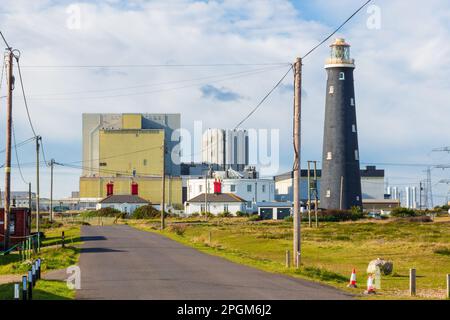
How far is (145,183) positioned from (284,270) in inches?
4717

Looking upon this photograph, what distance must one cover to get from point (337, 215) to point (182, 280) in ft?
240

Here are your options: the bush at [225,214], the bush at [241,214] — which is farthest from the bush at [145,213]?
the bush at [241,214]

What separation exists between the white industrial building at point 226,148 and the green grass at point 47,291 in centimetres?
13822

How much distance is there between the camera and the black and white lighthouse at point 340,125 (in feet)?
309

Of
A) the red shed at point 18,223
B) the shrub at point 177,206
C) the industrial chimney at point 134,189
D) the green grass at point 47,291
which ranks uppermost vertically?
the industrial chimney at point 134,189

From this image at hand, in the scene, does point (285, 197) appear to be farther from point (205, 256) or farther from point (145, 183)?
point (205, 256)

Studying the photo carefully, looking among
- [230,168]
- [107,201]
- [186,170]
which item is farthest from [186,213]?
[186,170]

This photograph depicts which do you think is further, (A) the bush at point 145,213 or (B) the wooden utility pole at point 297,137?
(A) the bush at point 145,213

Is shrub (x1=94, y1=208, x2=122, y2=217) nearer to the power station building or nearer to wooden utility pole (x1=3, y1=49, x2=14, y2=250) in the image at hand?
the power station building

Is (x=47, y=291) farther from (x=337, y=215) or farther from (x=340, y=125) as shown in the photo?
(x=337, y=215)

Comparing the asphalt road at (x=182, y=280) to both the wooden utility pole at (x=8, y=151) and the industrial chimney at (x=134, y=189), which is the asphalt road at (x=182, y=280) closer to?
the wooden utility pole at (x=8, y=151)

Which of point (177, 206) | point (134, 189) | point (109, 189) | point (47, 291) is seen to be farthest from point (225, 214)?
point (47, 291)

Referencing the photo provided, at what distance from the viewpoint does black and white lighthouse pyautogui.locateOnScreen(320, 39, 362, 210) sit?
309ft

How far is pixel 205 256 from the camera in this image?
1438 inches
